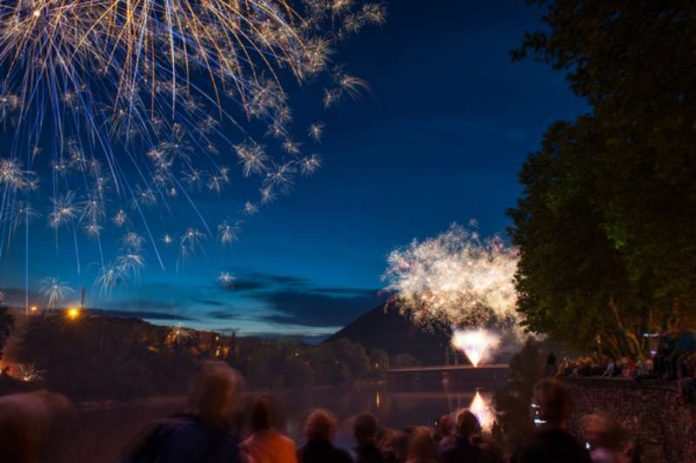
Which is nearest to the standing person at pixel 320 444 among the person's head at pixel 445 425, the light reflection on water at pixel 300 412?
the person's head at pixel 445 425

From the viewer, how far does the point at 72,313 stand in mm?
85375

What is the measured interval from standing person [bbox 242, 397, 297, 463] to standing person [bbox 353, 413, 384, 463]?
98 centimetres

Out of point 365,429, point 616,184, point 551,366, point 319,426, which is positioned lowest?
point 551,366

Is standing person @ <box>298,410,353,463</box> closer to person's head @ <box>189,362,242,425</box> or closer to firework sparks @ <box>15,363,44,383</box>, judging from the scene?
person's head @ <box>189,362,242,425</box>

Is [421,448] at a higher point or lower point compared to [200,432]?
lower

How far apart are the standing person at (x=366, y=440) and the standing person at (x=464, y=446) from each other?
0.67 meters

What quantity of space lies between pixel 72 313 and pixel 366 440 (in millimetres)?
87927

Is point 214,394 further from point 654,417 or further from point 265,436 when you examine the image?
point 654,417

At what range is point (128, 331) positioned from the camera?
326 feet

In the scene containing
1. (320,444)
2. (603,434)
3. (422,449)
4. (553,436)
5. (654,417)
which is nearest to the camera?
(553,436)

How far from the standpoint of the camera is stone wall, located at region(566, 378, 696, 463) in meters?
15.5

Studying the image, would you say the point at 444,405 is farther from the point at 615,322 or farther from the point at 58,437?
the point at 58,437

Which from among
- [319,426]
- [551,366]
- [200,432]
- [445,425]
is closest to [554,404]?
[319,426]

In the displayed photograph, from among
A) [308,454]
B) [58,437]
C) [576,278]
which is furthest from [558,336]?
[58,437]
